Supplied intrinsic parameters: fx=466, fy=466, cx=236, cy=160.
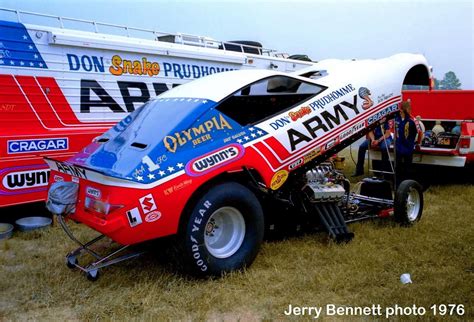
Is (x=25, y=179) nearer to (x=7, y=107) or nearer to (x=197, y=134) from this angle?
(x=7, y=107)

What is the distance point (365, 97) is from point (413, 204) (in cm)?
171

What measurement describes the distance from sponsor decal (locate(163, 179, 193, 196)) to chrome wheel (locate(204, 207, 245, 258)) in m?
0.51

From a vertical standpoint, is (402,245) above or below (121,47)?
below

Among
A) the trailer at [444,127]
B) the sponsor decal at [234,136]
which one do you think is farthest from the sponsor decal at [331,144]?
the trailer at [444,127]

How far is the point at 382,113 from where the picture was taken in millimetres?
5961

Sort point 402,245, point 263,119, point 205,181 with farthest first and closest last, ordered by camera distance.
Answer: point 402,245
point 263,119
point 205,181

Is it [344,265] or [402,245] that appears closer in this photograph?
[344,265]

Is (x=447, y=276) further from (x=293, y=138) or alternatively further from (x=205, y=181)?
(x=205, y=181)

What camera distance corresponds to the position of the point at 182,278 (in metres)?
4.34

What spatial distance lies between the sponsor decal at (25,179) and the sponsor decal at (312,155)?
3.59m

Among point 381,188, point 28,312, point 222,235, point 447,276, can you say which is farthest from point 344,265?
point 28,312

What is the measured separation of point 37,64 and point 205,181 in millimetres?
3509

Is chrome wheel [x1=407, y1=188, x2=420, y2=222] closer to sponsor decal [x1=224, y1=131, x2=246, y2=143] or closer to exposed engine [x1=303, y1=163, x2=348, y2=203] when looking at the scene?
exposed engine [x1=303, y1=163, x2=348, y2=203]

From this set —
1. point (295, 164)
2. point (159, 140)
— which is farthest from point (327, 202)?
point (159, 140)
